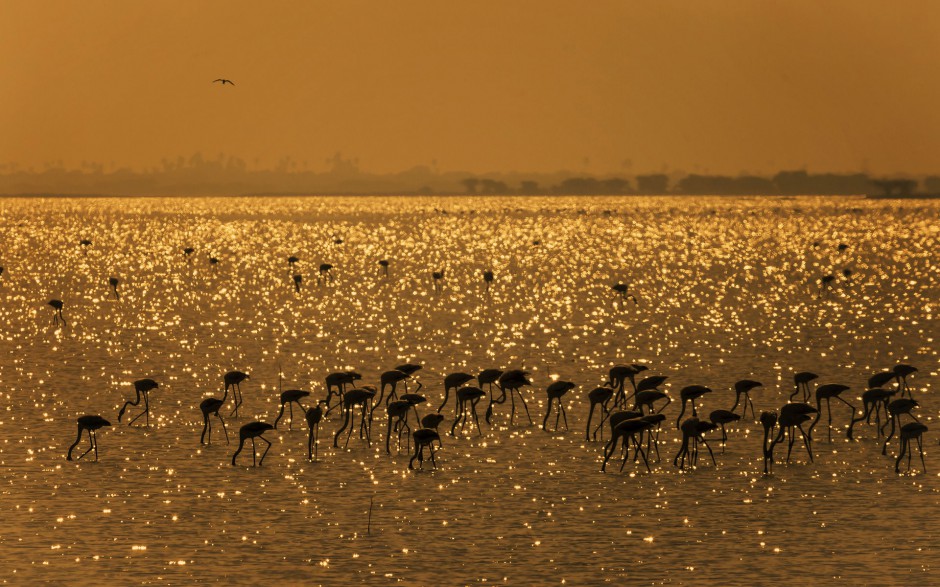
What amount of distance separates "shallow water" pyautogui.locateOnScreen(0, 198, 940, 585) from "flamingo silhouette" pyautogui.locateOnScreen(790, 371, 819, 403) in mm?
442

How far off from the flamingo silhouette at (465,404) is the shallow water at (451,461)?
1.53ft

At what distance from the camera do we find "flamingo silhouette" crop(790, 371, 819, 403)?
95.1 ft

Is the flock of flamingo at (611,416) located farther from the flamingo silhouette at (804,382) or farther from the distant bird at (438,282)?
the distant bird at (438,282)

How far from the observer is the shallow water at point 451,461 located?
59.5ft

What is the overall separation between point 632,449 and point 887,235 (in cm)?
13651

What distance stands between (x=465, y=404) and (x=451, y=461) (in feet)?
17.0

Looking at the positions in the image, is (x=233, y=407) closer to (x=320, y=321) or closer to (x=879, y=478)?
(x=879, y=478)

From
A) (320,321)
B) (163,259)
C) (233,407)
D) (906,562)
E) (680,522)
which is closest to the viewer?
(906,562)

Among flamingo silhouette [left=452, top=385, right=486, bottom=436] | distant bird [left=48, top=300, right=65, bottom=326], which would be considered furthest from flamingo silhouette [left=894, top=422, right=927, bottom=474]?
distant bird [left=48, top=300, right=65, bottom=326]

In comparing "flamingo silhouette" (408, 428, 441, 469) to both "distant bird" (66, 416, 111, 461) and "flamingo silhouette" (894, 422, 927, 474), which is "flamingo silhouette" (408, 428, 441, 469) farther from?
"flamingo silhouette" (894, 422, 927, 474)

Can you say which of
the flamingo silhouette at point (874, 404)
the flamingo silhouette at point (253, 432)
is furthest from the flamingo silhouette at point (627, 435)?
the flamingo silhouette at point (253, 432)

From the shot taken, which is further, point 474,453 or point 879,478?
point 474,453

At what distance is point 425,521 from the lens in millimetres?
20031

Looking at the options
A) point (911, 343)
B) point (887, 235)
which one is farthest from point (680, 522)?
point (887, 235)
